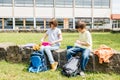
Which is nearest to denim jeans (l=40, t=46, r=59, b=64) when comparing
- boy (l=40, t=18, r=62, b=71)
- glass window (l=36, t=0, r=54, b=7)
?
boy (l=40, t=18, r=62, b=71)

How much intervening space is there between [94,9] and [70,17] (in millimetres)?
5227

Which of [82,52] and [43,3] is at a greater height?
[43,3]

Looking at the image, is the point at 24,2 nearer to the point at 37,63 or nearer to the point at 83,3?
the point at 83,3

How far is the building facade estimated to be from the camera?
2466 inches

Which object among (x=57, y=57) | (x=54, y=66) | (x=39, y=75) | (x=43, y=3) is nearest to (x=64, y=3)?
(x=43, y=3)

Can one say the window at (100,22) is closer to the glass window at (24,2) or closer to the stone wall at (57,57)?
the glass window at (24,2)

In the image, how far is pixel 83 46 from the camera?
8266mm

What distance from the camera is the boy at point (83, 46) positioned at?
806 centimetres

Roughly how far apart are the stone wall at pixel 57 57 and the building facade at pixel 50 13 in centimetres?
5147

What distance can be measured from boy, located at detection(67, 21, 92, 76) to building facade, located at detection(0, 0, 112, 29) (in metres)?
52.9

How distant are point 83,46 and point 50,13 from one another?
55.8 meters

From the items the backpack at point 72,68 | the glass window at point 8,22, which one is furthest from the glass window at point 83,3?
the backpack at point 72,68

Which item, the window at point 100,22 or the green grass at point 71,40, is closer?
the green grass at point 71,40

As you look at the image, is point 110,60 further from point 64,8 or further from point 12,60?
point 64,8
